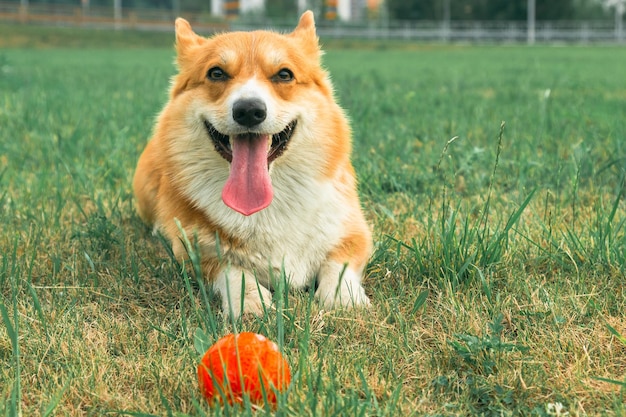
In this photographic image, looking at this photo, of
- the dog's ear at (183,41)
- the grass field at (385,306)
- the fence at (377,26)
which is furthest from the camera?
the fence at (377,26)

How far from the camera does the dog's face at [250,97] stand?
101 inches

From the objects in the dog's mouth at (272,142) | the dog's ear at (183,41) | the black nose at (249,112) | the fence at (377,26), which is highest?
the fence at (377,26)

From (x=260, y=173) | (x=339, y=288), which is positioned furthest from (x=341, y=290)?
(x=260, y=173)

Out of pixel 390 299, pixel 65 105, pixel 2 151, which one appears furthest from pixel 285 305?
pixel 65 105

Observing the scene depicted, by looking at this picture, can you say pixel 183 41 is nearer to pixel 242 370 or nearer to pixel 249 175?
pixel 249 175

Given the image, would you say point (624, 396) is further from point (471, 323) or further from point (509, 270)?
point (509, 270)

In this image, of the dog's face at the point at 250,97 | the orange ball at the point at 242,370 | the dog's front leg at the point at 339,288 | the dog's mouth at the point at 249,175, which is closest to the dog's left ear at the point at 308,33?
the dog's face at the point at 250,97

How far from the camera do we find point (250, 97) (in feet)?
8.22

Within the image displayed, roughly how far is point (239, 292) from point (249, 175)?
45 cm

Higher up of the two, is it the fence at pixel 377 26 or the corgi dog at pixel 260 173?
the fence at pixel 377 26

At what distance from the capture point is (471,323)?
217 cm

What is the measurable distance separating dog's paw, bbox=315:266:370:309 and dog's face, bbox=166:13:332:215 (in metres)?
0.38

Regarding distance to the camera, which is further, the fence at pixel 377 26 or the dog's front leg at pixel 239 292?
the fence at pixel 377 26

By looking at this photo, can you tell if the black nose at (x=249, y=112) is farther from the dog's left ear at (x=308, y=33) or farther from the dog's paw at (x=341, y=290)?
the dog's left ear at (x=308, y=33)
